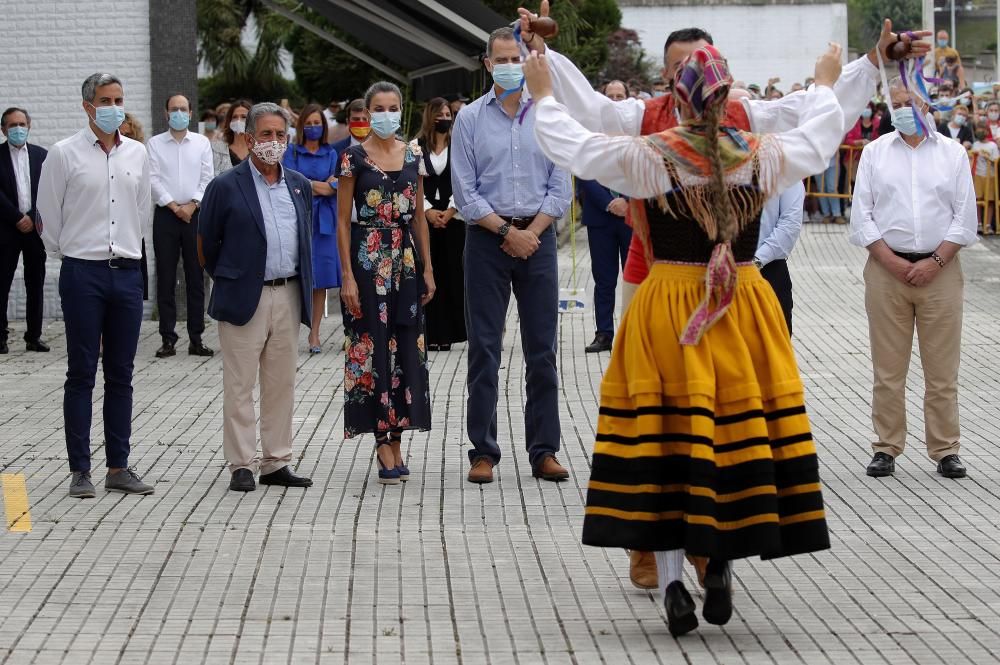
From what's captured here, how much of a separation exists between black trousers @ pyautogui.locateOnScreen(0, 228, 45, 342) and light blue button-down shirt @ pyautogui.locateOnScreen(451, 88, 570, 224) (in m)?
7.10

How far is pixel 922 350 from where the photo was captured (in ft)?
31.8

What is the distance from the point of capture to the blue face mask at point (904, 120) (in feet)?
30.6

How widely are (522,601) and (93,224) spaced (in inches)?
139

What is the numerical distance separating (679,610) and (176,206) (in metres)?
9.57

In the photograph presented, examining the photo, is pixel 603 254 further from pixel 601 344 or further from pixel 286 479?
pixel 286 479

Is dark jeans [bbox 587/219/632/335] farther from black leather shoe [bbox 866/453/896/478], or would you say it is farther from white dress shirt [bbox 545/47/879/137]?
white dress shirt [bbox 545/47/879/137]

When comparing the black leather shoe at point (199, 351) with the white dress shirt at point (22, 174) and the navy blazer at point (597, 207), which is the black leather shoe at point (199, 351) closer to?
the white dress shirt at point (22, 174)

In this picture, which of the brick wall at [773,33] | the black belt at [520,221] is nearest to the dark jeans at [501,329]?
the black belt at [520,221]

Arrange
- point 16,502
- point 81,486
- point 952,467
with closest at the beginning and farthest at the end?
1. point 16,502
2. point 81,486
3. point 952,467

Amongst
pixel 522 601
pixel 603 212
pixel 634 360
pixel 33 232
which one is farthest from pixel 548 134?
pixel 33 232

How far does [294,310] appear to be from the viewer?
30.4 ft

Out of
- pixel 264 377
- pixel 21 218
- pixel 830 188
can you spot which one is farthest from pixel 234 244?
pixel 830 188

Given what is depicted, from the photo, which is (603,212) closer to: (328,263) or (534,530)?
(328,263)

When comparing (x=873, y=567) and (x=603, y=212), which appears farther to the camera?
(x=603, y=212)
